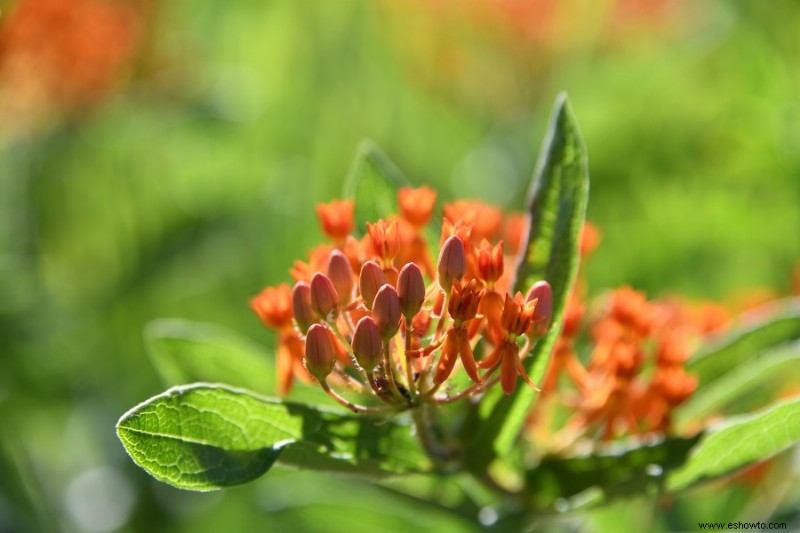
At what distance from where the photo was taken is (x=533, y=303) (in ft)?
5.81

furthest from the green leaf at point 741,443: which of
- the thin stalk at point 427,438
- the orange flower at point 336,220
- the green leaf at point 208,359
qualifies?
the green leaf at point 208,359

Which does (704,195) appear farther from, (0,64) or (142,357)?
(0,64)

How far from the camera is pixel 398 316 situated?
5.64 feet

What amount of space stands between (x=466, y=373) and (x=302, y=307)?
365mm

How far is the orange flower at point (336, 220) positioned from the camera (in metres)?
2.00

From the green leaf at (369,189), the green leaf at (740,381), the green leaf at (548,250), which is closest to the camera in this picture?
the green leaf at (548,250)

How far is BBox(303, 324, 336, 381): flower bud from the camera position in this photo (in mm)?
1733

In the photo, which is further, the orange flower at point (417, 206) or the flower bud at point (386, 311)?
the orange flower at point (417, 206)

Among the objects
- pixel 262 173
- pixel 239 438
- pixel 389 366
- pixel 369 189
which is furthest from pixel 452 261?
pixel 262 173

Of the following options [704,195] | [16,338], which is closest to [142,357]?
[16,338]

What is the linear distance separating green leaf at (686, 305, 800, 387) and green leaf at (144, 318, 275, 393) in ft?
2.98

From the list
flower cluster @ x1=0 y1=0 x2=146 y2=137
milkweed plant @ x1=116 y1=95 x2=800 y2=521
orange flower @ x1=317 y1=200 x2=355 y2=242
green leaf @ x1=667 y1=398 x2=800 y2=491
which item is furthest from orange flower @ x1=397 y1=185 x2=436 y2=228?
flower cluster @ x1=0 y1=0 x2=146 y2=137

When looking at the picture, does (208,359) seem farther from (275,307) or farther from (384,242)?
(384,242)

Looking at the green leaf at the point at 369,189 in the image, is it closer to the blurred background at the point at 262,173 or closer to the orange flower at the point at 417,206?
the orange flower at the point at 417,206
